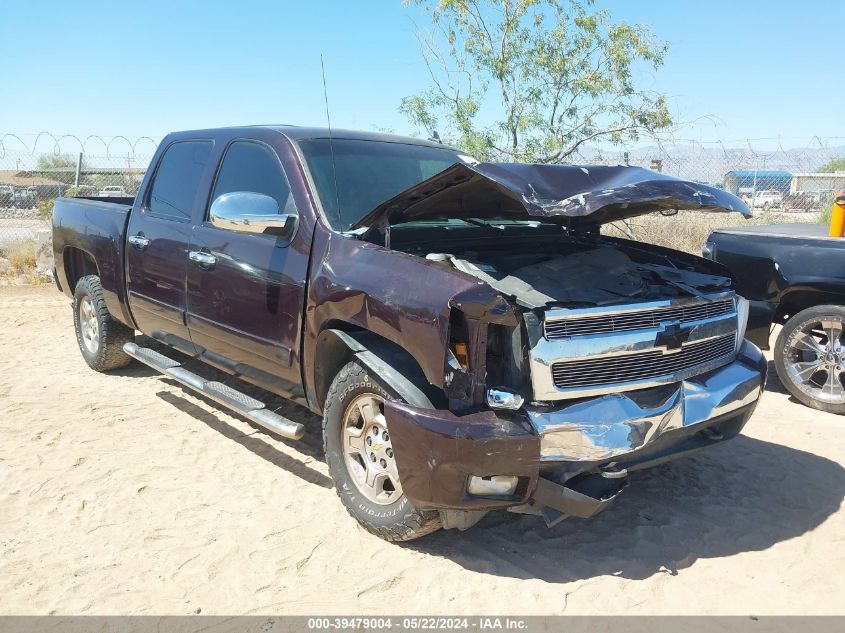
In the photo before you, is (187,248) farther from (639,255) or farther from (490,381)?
(639,255)

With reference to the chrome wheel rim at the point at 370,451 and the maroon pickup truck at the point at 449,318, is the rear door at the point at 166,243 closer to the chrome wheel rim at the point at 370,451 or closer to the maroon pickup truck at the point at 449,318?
the maroon pickup truck at the point at 449,318

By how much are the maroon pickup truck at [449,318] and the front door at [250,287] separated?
0.04ft

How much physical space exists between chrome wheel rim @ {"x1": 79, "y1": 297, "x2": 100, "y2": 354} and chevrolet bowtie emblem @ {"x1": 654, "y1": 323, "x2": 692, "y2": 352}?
4.76m

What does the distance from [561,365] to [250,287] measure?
191 cm

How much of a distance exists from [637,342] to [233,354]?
239cm

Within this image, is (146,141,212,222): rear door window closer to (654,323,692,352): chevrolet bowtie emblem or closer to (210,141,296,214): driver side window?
(210,141,296,214): driver side window

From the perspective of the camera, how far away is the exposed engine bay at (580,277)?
3.03 metres

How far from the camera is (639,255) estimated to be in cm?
409

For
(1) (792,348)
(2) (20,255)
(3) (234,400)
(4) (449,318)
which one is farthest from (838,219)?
(2) (20,255)

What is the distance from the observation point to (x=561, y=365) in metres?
2.80

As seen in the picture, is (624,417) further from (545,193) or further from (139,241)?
(139,241)

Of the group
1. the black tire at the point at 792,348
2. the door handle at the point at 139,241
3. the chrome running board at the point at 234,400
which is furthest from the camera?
the black tire at the point at 792,348

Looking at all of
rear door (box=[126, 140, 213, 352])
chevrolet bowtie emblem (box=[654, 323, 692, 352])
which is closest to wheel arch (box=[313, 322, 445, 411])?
chevrolet bowtie emblem (box=[654, 323, 692, 352])

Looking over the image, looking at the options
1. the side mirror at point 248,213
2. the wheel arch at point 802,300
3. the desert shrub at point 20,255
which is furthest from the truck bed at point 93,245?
the desert shrub at point 20,255
